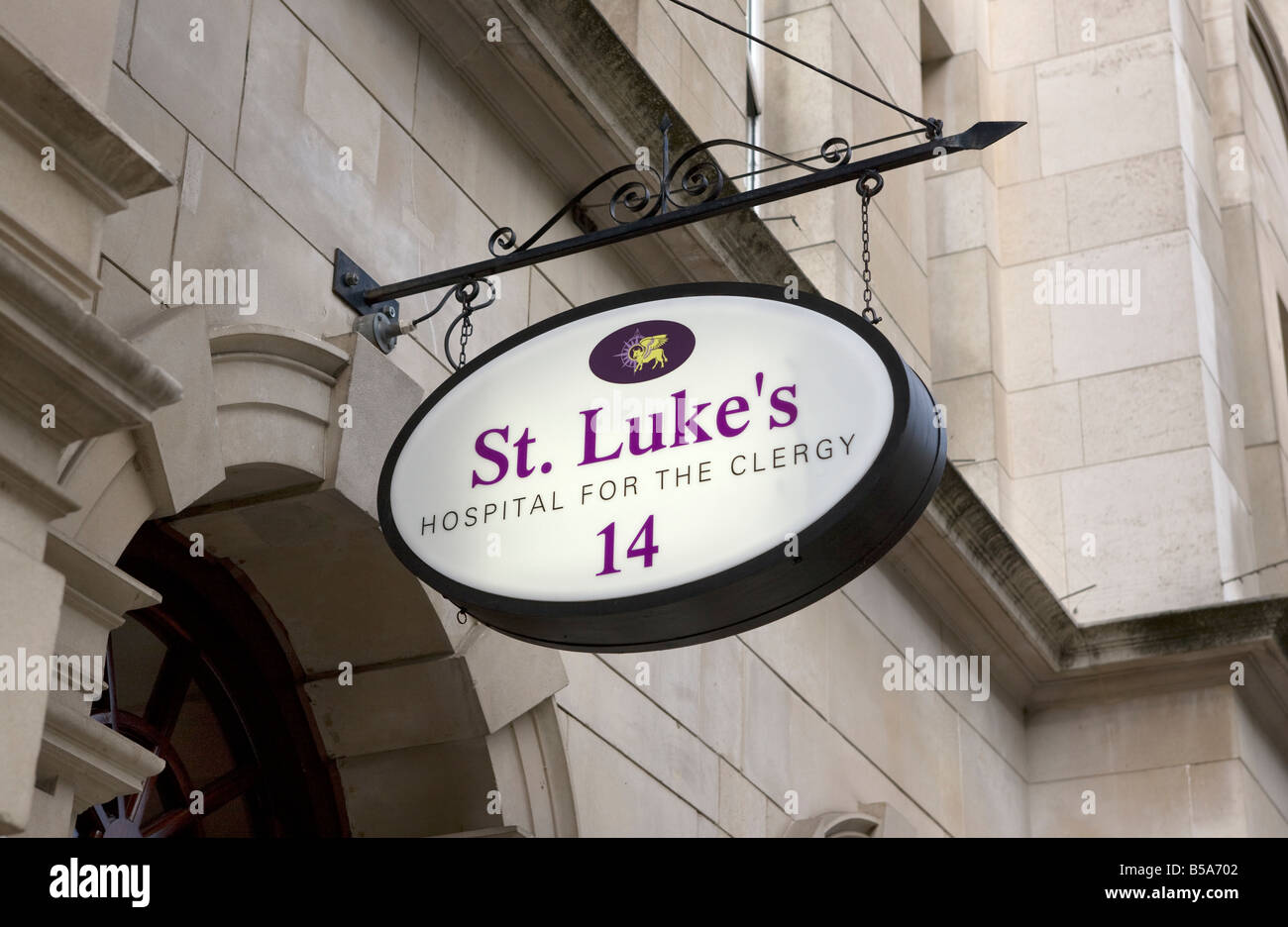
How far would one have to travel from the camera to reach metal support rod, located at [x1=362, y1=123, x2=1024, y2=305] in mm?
5719

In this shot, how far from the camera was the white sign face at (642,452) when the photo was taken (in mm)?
4793

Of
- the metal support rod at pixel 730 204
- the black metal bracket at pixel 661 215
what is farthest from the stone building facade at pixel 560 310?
the metal support rod at pixel 730 204

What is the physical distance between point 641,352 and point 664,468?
44 cm

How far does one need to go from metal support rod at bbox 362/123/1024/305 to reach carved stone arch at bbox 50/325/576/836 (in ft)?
1.60

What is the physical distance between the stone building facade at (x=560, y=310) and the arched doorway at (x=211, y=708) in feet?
0.05

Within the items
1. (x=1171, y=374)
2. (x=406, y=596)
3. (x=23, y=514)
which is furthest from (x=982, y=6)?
(x=23, y=514)

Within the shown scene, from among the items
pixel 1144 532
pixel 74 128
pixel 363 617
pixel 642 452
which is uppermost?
pixel 1144 532

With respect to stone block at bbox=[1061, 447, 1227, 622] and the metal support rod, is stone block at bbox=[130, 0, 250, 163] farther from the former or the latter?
stone block at bbox=[1061, 447, 1227, 622]

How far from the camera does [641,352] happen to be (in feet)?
17.3

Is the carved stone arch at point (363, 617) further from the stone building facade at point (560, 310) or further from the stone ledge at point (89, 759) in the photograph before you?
the stone ledge at point (89, 759)

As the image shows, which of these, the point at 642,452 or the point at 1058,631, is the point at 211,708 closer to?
the point at 642,452

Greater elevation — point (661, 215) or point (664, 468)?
point (661, 215)

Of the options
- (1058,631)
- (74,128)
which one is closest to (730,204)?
(74,128)

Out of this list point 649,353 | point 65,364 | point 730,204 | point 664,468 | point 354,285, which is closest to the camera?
point 65,364
